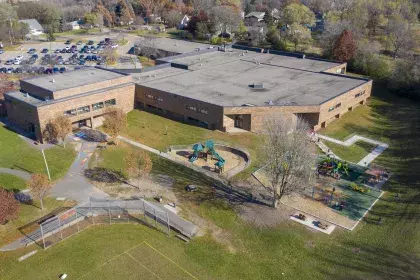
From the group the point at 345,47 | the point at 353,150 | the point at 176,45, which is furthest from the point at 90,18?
the point at 353,150

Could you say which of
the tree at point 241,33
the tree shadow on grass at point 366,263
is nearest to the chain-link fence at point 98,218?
the tree shadow on grass at point 366,263

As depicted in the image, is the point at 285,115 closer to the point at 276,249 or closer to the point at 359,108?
the point at 359,108

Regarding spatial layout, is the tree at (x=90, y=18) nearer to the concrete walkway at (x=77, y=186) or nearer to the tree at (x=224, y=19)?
the tree at (x=224, y=19)

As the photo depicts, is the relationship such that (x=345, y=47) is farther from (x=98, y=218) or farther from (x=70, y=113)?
(x=98, y=218)

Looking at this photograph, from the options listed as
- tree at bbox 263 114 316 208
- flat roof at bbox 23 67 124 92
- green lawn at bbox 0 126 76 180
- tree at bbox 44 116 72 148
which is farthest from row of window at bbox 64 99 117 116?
tree at bbox 263 114 316 208

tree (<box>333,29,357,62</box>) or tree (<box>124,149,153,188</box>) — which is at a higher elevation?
tree (<box>333,29,357,62</box>)

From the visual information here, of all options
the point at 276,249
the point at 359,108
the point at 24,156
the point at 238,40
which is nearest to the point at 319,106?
the point at 359,108

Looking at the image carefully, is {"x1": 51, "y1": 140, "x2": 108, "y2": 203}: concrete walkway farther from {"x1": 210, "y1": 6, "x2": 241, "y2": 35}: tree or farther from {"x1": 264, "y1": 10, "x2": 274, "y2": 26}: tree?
{"x1": 264, "y1": 10, "x2": 274, "y2": 26}: tree
